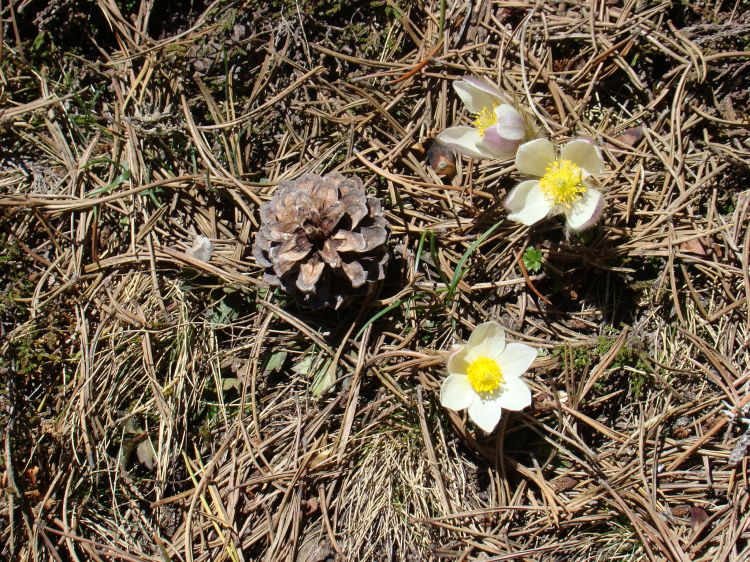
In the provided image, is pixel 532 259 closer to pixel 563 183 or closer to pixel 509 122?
pixel 563 183

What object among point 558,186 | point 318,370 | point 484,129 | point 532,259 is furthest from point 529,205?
point 318,370

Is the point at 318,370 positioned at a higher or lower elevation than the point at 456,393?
lower

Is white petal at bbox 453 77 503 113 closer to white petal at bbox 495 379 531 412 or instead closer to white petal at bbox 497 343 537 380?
white petal at bbox 497 343 537 380

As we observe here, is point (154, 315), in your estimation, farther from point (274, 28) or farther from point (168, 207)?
point (274, 28)

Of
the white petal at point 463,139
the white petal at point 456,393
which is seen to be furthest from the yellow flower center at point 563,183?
the white petal at point 456,393

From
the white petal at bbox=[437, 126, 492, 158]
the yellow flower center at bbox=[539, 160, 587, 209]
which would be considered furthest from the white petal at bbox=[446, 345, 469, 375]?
the white petal at bbox=[437, 126, 492, 158]

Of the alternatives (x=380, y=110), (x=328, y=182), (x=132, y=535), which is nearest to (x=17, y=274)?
(x=132, y=535)
